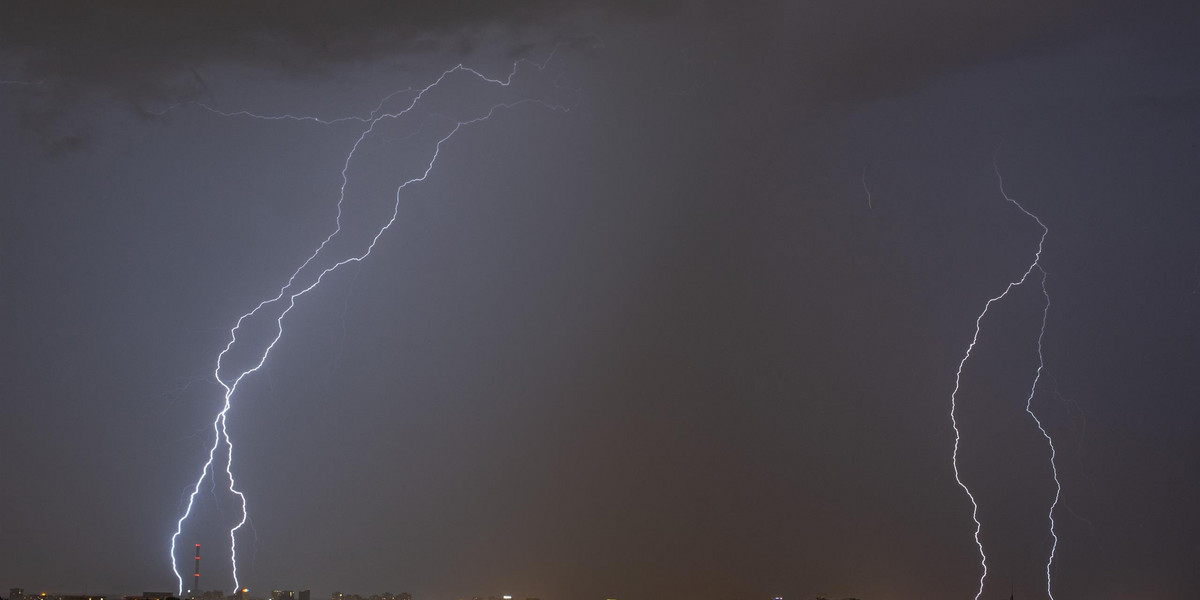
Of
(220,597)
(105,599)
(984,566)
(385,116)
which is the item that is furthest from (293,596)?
(984,566)

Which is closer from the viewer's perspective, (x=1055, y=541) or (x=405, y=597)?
(x=1055, y=541)

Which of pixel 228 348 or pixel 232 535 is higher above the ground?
pixel 228 348

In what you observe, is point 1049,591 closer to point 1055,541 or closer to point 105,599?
point 1055,541

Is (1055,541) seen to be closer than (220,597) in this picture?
Yes

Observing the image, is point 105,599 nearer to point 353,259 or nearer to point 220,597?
point 220,597

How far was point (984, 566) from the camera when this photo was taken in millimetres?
18562

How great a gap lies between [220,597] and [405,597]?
3.63 m

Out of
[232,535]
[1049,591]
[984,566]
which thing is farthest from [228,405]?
[1049,591]

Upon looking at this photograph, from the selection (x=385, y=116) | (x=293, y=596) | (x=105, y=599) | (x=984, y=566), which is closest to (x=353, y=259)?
(x=385, y=116)

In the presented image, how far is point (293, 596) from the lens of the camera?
21.9 meters

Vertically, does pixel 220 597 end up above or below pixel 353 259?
below

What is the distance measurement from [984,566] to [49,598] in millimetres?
17345

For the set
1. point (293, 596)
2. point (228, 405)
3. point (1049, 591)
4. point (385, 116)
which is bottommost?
point (1049, 591)

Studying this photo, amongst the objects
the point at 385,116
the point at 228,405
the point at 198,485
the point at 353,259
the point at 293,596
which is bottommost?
the point at 293,596
